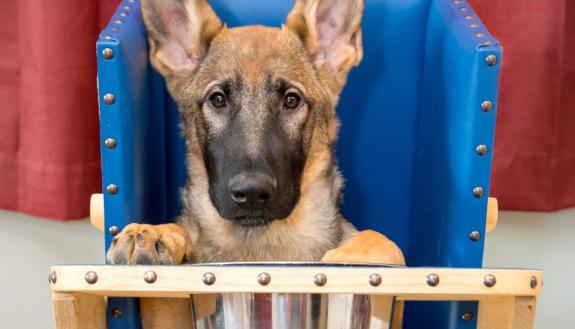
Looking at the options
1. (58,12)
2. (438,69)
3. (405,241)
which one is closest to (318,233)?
(405,241)

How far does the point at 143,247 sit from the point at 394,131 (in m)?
1.01

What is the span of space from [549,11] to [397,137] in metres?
0.70

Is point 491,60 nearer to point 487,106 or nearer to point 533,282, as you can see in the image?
point 487,106

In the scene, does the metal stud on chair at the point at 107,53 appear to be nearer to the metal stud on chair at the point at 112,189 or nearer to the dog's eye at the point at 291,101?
the metal stud on chair at the point at 112,189

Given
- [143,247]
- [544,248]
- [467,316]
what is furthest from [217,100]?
[544,248]

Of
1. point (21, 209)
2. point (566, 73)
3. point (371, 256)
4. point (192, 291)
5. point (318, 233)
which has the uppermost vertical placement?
point (566, 73)

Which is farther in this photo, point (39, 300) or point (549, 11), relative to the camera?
point (39, 300)

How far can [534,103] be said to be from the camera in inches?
A: 91.0

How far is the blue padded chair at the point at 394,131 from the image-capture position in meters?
1.55

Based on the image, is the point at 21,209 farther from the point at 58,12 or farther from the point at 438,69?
the point at 438,69

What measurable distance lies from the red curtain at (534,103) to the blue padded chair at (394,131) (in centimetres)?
39

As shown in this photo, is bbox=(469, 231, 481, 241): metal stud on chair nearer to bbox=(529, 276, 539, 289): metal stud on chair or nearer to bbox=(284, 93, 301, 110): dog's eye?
bbox=(529, 276, 539, 289): metal stud on chair

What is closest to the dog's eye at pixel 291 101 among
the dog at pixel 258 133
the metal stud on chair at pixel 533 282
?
the dog at pixel 258 133

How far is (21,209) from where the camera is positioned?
2.38m
